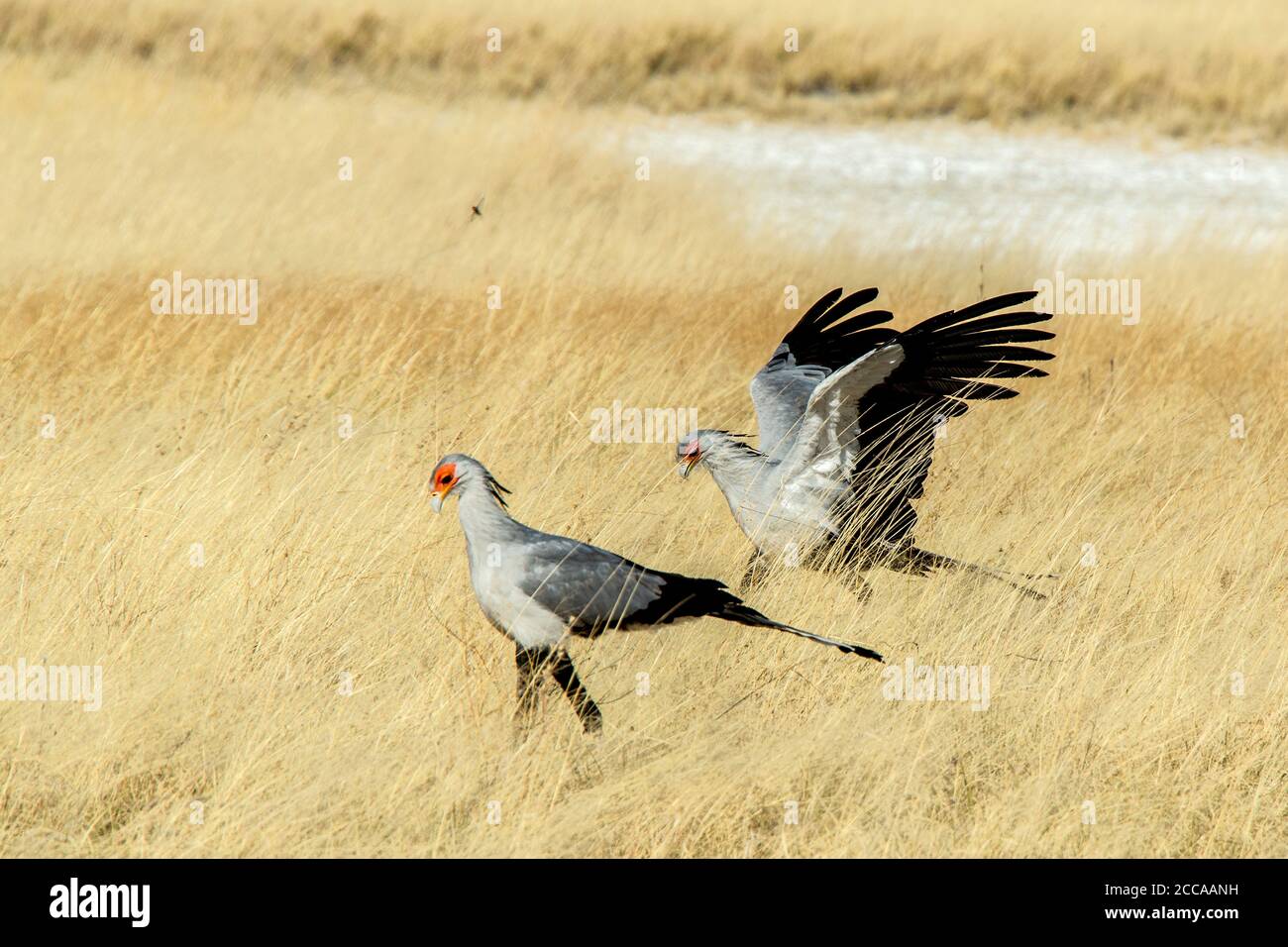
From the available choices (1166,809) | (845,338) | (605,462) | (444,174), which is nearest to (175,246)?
(444,174)

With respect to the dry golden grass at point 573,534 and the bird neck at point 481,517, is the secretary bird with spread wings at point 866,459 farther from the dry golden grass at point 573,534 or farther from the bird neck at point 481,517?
the bird neck at point 481,517

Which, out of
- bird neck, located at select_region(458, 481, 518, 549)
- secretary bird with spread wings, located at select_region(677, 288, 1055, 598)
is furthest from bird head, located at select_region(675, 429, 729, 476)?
bird neck, located at select_region(458, 481, 518, 549)

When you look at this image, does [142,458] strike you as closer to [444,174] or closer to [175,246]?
[175,246]

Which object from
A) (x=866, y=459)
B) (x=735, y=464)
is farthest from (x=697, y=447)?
(x=866, y=459)

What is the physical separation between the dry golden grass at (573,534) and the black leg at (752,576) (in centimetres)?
19

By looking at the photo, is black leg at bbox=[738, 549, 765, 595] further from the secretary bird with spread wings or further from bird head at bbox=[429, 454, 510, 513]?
bird head at bbox=[429, 454, 510, 513]

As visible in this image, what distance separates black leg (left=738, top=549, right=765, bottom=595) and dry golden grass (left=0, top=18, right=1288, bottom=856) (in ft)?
0.63

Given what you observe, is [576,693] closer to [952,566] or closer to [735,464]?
[735,464]

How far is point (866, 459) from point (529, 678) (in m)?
1.83

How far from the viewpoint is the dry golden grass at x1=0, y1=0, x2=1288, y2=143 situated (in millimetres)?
17750

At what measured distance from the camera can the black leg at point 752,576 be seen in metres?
5.46

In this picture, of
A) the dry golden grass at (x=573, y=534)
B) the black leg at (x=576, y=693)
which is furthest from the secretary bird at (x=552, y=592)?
the dry golden grass at (x=573, y=534)

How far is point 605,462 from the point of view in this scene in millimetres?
6656

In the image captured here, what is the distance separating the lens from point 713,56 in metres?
19.5
